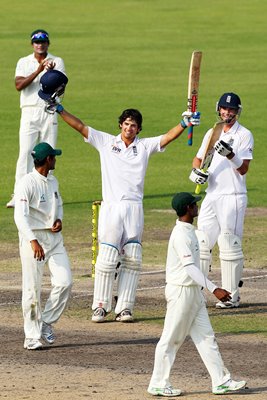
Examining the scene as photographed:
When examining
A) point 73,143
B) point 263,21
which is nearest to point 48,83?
point 73,143

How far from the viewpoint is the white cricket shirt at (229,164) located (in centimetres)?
1727

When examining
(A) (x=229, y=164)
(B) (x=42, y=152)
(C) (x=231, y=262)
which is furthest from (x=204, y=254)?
(B) (x=42, y=152)

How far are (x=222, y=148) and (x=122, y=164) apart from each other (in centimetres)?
112

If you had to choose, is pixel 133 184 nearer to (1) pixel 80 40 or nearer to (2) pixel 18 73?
(2) pixel 18 73

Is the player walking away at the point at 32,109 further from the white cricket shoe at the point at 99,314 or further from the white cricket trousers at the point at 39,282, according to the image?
the white cricket trousers at the point at 39,282

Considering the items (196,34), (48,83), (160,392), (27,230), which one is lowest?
(160,392)

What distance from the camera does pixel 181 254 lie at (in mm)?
13102

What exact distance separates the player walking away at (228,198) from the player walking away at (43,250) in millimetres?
2542

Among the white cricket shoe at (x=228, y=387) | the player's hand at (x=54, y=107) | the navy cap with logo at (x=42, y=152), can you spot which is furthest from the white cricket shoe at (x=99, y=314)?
the white cricket shoe at (x=228, y=387)

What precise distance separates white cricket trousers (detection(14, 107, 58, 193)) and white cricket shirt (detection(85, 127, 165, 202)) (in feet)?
22.6

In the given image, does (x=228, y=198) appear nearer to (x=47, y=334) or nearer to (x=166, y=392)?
(x=47, y=334)

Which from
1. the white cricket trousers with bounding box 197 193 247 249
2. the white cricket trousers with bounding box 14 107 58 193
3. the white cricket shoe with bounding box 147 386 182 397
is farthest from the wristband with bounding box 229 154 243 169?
the white cricket trousers with bounding box 14 107 58 193

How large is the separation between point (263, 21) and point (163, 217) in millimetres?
28145

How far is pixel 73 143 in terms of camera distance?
31484 millimetres
